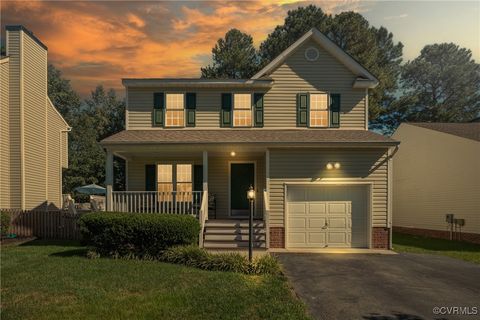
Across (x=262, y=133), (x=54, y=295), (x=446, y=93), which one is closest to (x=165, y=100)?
(x=262, y=133)

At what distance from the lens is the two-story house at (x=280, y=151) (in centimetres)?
1445

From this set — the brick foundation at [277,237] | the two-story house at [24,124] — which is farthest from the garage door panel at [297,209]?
the two-story house at [24,124]

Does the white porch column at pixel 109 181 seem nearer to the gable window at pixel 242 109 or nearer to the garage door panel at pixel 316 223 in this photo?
the gable window at pixel 242 109

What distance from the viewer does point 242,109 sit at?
16.3 metres

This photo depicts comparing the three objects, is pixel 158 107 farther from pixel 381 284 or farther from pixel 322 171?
pixel 381 284

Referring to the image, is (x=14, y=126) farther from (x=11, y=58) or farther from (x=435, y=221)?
(x=435, y=221)

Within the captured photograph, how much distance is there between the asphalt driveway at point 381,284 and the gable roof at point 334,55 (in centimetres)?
739

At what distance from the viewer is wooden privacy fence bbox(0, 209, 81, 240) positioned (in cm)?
1594

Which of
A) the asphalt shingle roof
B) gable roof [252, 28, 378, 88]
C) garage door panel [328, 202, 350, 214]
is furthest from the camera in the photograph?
gable roof [252, 28, 378, 88]

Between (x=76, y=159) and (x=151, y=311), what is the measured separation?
120 feet

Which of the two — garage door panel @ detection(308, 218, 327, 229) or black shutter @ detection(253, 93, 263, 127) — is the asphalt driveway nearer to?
garage door panel @ detection(308, 218, 327, 229)

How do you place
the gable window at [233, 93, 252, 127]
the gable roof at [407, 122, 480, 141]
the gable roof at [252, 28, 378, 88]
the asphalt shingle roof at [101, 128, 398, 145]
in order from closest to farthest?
the asphalt shingle roof at [101, 128, 398, 145], the gable roof at [252, 28, 378, 88], the gable window at [233, 93, 252, 127], the gable roof at [407, 122, 480, 141]

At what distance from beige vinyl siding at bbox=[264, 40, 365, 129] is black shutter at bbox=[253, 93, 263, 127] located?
0.22 meters

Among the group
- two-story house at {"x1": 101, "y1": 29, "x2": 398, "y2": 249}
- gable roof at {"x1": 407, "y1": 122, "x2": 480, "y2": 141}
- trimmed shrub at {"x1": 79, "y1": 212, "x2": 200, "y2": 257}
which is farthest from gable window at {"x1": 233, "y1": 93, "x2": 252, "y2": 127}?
gable roof at {"x1": 407, "y1": 122, "x2": 480, "y2": 141}
